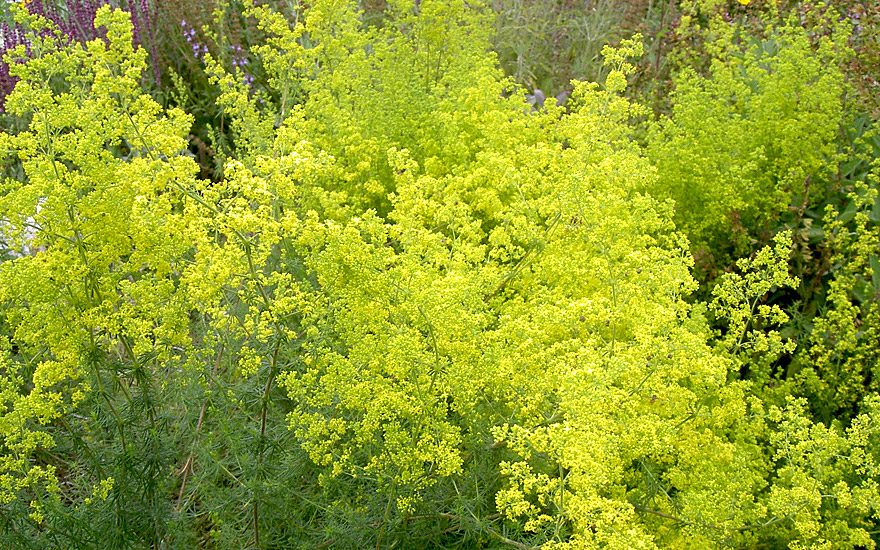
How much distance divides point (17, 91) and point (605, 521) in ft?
6.67

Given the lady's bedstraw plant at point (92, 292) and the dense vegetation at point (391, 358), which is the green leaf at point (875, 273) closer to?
the dense vegetation at point (391, 358)

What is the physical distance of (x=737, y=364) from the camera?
2658mm

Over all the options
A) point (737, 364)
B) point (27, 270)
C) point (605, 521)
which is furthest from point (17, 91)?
point (737, 364)

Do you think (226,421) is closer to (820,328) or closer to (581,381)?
(581,381)

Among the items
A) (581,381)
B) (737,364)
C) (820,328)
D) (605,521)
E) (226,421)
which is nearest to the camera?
(605,521)

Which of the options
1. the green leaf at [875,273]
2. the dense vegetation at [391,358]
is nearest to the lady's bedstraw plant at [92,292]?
the dense vegetation at [391,358]

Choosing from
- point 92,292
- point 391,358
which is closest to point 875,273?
point 391,358

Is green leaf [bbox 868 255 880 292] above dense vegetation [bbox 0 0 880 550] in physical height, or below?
above

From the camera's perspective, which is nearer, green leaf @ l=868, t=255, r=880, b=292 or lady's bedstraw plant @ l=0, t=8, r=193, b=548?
lady's bedstraw plant @ l=0, t=8, r=193, b=548

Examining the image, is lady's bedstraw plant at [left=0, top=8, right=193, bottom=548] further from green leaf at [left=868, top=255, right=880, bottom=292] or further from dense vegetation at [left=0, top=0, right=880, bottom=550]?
green leaf at [left=868, top=255, right=880, bottom=292]

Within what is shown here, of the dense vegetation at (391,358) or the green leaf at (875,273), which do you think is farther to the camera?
the green leaf at (875,273)

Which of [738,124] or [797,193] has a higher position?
[738,124]

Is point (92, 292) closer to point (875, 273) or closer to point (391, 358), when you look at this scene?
point (391, 358)

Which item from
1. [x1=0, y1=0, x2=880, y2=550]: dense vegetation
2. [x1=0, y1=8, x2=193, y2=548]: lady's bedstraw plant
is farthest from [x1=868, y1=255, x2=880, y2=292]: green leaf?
[x1=0, y1=8, x2=193, y2=548]: lady's bedstraw plant
